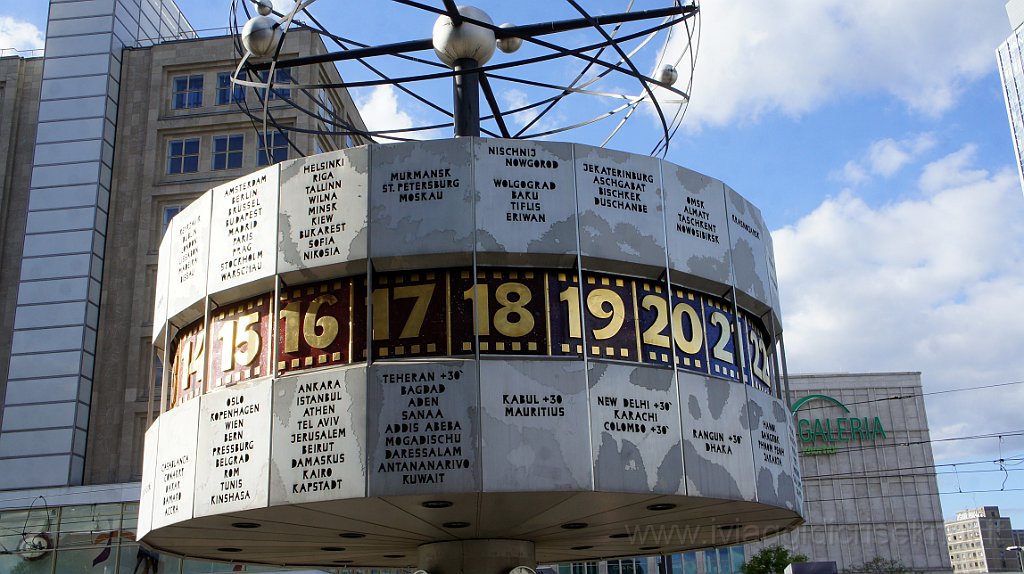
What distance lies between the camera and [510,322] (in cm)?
1723

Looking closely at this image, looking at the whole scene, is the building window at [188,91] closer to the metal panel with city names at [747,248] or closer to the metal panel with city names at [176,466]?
the metal panel with city names at [176,466]

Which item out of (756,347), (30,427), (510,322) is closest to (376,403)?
(510,322)

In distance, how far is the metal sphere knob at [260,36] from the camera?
20.5 meters

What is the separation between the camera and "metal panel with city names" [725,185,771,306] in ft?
64.8

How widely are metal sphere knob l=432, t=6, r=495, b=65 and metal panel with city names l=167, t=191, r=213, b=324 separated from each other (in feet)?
17.7

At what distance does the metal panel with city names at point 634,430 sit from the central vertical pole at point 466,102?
649 cm

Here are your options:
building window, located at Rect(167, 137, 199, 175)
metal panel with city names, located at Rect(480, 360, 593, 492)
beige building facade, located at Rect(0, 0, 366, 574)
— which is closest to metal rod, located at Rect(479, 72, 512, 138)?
metal panel with city names, located at Rect(480, 360, 593, 492)

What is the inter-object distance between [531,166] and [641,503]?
5.94m

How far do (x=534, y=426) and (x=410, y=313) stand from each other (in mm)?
2767

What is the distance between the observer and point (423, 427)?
1645 cm

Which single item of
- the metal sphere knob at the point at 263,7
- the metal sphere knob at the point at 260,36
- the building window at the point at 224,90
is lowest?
the metal sphere knob at the point at 260,36

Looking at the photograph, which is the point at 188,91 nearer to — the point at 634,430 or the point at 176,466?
the point at 176,466

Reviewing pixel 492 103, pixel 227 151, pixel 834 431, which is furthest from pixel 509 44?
pixel 834 431

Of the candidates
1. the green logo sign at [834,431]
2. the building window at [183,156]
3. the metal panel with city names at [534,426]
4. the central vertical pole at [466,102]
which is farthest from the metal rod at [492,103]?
the green logo sign at [834,431]
